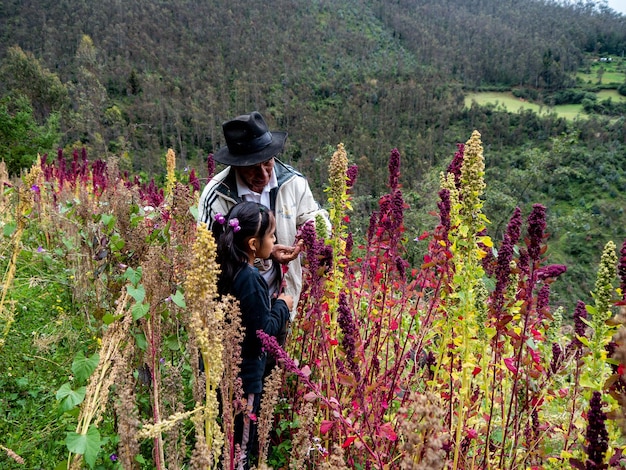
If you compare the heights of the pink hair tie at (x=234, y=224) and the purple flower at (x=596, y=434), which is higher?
the pink hair tie at (x=234, y=224)

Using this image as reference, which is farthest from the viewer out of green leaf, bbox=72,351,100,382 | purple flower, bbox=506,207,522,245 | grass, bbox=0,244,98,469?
grass, bbox=0,244,98,469

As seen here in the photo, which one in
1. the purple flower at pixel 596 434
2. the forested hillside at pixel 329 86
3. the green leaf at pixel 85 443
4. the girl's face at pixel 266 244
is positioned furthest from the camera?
the forested hillside at pixel 329 86

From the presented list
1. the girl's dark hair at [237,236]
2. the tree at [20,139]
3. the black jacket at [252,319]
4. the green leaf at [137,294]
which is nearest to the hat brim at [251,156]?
the girl's dark hair at [237,236]

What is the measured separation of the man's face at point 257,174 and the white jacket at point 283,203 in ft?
0.22

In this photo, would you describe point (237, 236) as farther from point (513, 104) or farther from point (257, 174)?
point (513, 104)

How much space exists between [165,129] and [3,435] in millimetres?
49423

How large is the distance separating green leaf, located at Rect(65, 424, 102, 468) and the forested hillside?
13.5m

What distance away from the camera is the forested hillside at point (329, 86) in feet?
107

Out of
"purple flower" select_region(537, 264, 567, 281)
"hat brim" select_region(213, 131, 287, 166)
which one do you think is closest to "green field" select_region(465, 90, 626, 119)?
"hat brim" select_region(213, 131, 287, 166)

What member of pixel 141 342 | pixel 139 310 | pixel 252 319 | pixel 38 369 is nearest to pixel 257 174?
pixel 252 319

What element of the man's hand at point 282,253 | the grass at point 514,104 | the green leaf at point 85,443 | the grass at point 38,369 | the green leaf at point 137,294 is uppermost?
the grass at point 514,104

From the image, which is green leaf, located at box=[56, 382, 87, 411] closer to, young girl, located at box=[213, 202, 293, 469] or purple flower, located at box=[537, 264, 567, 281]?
young girl, located at box=[213, 202, 293, 469]

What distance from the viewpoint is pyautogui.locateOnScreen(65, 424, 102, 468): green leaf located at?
0.94 meters

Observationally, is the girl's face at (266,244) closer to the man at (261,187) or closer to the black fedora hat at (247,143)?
the man at (261,187)
